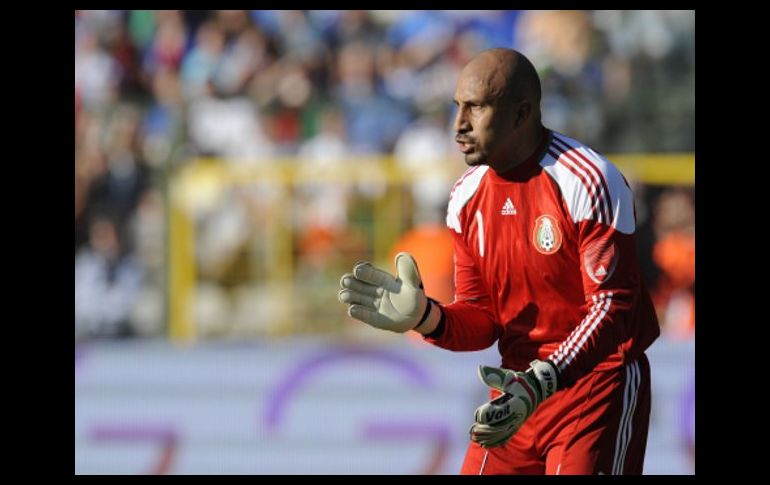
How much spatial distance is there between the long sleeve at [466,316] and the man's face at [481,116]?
0.51m

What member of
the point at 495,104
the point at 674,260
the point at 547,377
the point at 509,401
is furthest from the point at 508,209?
the point at 674,260

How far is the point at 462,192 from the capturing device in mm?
5055

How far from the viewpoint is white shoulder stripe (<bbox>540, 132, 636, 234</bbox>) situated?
4594 mm

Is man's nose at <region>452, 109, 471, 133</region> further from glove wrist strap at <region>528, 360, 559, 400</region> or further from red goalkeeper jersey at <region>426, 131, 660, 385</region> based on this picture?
glove wrist strap at <region>528, 360, 559, 400</region>

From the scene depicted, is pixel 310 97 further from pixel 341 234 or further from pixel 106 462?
pixel 106 462

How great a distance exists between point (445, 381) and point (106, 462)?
2.50 meters

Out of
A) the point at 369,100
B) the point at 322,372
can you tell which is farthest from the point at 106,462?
the point at 369,100

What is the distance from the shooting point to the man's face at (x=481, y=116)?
4.64 metres

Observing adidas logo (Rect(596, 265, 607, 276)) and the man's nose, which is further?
the man's nose

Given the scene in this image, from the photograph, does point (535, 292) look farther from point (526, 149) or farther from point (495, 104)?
point (495, 104)

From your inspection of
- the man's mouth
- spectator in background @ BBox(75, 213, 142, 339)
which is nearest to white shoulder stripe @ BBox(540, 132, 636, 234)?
the man's mouth

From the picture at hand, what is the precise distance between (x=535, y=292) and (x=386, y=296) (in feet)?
1.85

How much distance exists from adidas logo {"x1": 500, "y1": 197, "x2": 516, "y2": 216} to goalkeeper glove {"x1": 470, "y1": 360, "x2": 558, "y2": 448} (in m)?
0.64

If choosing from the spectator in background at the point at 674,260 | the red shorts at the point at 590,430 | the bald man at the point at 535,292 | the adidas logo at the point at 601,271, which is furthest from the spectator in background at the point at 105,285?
the adidas logo at the point at 601,271
